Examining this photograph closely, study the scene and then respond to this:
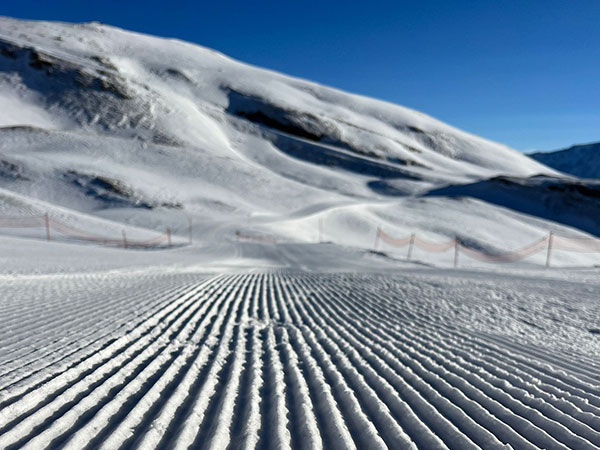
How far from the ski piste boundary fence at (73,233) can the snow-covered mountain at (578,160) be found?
510ft

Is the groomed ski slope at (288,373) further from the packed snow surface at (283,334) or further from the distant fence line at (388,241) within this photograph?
the distant fence line at (388,241)

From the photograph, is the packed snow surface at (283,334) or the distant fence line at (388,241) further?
the distant fence line at (388,241)

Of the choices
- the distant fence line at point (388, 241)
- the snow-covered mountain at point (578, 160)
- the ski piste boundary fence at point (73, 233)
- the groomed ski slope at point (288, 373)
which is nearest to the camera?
the groomed ski slope at point (288, 373)

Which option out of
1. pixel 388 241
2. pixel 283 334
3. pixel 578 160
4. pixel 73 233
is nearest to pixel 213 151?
pixel 388 241

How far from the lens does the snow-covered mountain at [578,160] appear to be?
154m

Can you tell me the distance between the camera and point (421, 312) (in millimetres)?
8422

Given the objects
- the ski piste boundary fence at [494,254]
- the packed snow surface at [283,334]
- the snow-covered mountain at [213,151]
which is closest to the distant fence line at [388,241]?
the ski piste boundary fence at [494,254]

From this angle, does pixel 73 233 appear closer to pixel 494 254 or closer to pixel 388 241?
pixel 388 241

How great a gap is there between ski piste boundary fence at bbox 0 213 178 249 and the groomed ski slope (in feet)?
62.5

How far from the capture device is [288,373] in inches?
176

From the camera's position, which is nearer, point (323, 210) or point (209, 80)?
point (323, 210)

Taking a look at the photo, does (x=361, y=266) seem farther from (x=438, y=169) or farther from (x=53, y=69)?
(x=53, y=69)

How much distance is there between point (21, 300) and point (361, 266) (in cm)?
1320

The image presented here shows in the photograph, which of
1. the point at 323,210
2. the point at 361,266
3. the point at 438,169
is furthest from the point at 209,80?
the point at 361,266
